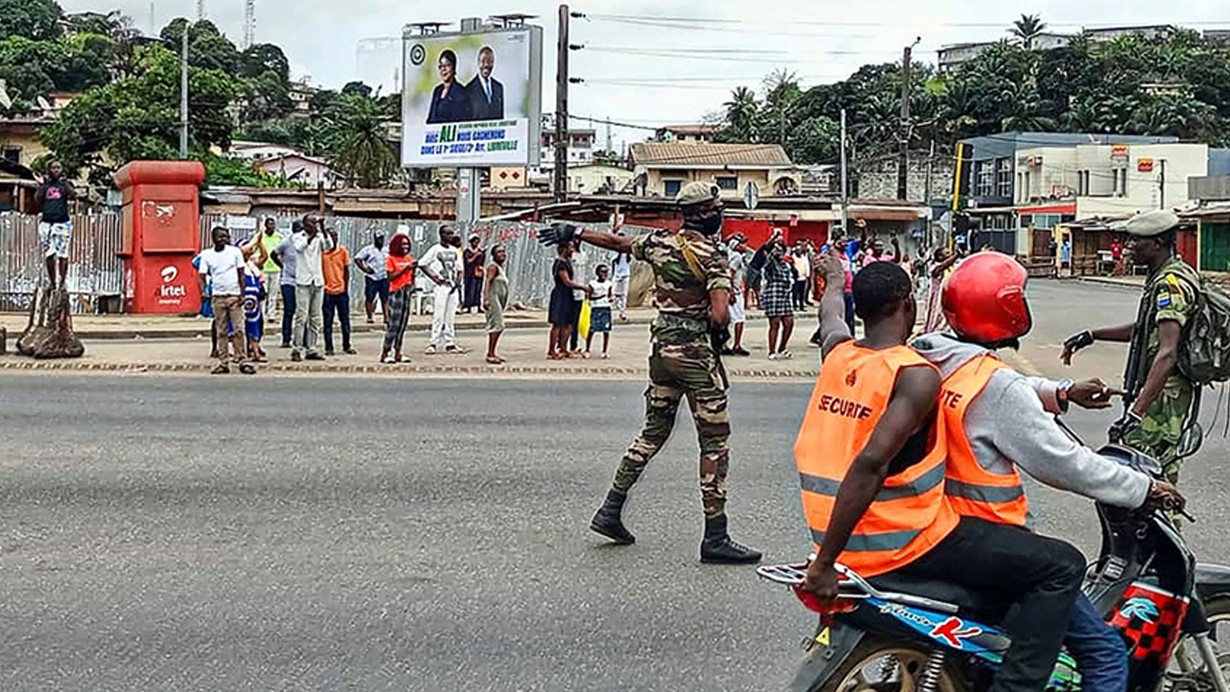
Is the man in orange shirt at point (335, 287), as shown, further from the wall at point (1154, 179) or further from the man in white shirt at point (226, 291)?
the wall at point (1154, 179)

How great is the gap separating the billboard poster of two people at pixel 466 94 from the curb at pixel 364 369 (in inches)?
633

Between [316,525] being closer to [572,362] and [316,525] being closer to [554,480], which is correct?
[554,480]

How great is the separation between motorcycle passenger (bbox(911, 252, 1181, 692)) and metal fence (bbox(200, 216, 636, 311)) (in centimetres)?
2336

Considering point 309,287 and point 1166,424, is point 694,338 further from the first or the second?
point 309,287

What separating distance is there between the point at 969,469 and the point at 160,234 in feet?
69.4

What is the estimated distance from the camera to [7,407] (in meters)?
12.8

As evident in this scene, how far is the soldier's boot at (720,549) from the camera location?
7.38 meters

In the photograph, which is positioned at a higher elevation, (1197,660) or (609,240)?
(609,240)

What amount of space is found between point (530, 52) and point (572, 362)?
1547 cm

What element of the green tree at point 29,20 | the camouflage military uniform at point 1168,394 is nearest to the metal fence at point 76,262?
the camouflage military uniform at point 1168,394

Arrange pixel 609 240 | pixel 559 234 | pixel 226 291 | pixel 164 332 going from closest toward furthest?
1. pixel 559 234
2. pixel 609 240
3. pixel 226 291
4. pixel 164 332

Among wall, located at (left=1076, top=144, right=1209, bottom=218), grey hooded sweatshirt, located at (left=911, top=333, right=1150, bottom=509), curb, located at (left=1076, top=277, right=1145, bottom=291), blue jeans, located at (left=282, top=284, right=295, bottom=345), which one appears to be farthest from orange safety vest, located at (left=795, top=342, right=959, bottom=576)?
wall, located at (left=1076, top=144, right=1209, bottom=218)

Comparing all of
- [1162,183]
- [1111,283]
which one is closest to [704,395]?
[1111,283]

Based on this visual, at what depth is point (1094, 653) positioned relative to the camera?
4176 millimetres
